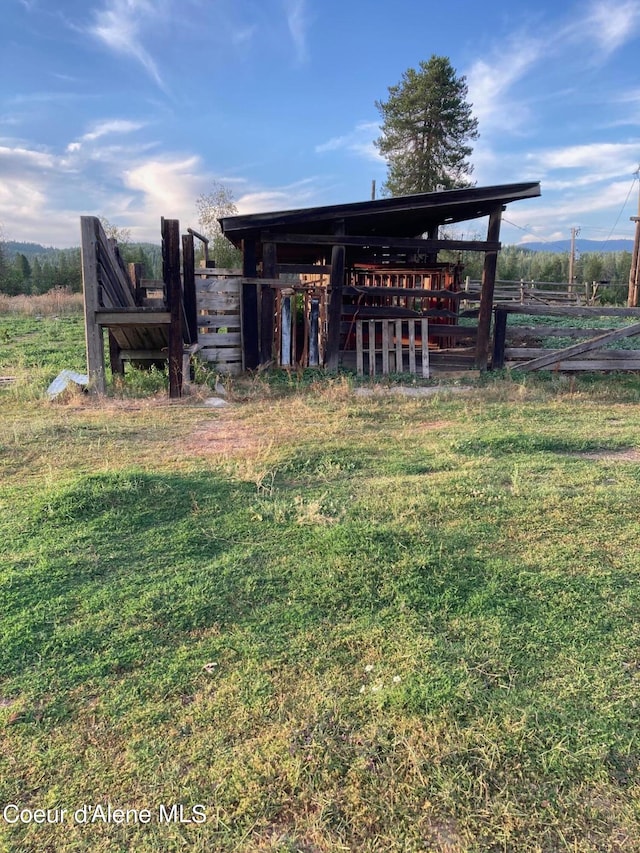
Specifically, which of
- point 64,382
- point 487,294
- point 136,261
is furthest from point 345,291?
point 136,261

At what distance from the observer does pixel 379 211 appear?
1002 centimetres

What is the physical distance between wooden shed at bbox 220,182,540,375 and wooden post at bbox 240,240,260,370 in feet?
0.06

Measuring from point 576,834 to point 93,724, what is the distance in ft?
5.74

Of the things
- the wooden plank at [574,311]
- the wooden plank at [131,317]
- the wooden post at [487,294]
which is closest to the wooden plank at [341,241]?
the wooden post at [487,294]

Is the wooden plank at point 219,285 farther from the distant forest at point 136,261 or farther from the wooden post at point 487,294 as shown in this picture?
the distant forest at point 136,261

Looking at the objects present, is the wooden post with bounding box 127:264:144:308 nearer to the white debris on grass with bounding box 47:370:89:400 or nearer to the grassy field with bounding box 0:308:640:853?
the white debris on grass with bounding box 47:370:89:400

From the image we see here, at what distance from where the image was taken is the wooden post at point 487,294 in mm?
10609

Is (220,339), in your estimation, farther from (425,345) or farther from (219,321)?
(425,345)

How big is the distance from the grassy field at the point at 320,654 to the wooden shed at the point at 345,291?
5.66 metres

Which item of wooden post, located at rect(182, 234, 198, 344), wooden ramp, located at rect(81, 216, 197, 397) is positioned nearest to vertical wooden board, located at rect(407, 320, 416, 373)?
wooden post, located at rect(182, 234, 198, 344)

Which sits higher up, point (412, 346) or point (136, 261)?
point (136, 261)

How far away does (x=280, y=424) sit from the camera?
22.4 ft

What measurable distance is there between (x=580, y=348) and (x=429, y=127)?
27.9 m

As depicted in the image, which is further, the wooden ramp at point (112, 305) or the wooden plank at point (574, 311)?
the wooden plank at point (574, 311)
